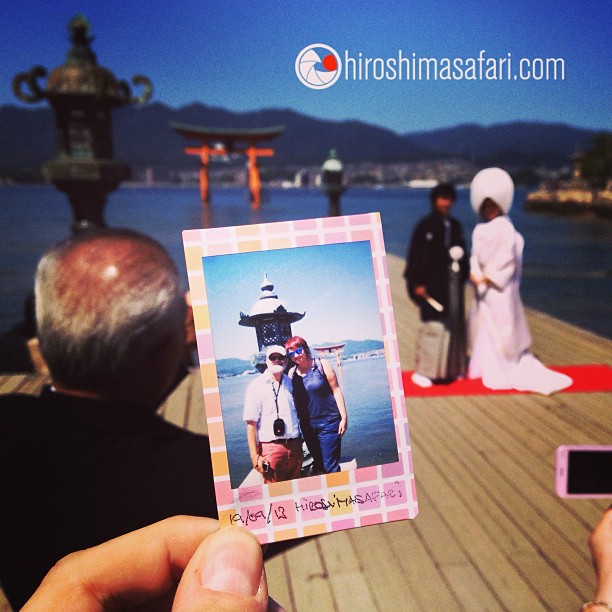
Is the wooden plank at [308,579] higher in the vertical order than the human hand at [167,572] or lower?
lower

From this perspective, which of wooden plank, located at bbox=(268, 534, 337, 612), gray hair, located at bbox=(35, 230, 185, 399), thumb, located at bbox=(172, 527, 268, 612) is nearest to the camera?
thumb, located at bbox=(172, 527, 268, 612)

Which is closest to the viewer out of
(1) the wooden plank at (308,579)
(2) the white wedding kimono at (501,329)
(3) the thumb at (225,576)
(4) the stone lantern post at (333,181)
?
(3) the thumb at (225,576)

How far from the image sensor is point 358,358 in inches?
24.5

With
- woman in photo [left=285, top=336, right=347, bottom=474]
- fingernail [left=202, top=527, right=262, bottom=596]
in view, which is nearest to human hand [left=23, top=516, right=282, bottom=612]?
fingernail [left=202, top=527, right=262, bottom=596]

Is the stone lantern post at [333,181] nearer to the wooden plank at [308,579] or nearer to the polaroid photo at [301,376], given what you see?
the wooden plank at [308,579]

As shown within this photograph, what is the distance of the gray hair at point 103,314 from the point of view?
80cm

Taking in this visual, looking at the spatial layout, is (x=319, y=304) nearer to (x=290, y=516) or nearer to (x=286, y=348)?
(x=286, y=348)

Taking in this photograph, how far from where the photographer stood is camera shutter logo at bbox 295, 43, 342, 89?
5.15ft

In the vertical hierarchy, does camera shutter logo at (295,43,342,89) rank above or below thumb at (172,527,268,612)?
above

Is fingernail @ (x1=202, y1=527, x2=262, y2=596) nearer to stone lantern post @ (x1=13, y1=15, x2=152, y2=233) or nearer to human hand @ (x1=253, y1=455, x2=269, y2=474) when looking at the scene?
human hand @ (x1=253, y1=455, x2=269, y2=474)

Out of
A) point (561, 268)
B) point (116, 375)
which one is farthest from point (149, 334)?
point (561, 268)

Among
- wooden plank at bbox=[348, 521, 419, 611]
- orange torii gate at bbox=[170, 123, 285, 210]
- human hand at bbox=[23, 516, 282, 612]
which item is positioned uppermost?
orange torii gate at bbox=[170, 123, 285, 210]

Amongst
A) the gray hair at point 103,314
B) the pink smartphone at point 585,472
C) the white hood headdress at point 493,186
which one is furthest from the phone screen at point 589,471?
the white hood headdress at point 493,186

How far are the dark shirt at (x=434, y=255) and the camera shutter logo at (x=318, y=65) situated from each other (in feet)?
4.19
